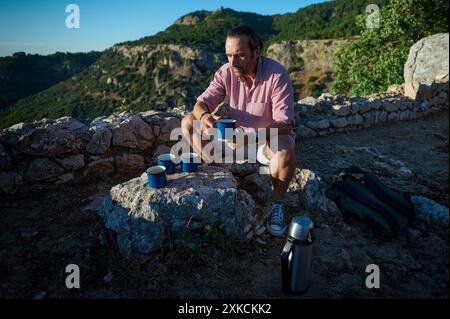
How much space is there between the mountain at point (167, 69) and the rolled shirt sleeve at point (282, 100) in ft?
164

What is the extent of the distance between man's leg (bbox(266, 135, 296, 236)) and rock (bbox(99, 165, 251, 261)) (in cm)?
29

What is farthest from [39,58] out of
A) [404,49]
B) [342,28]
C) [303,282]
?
[303,282]

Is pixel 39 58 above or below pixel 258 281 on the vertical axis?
above

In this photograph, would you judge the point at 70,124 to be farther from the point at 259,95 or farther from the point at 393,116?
the point at 393,116

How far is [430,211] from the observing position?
119 inches

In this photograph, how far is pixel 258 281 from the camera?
2365 mm

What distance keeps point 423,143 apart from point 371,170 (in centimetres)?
214

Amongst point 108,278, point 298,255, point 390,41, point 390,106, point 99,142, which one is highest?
point 390,41

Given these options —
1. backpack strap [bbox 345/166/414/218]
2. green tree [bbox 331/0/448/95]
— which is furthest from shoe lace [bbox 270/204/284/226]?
green tree [bbox 331/0/448/95]

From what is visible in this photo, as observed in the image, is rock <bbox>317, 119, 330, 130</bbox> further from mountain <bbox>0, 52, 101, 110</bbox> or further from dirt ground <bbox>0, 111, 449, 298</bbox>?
mountain <bbox>0, 52, 101, 110</bbox>

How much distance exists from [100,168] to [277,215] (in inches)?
93.1

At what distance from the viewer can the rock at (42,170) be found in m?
3.51

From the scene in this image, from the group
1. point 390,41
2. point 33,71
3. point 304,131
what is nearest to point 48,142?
point 304,131

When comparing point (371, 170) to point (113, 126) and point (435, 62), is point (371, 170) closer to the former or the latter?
point (113, 126)
